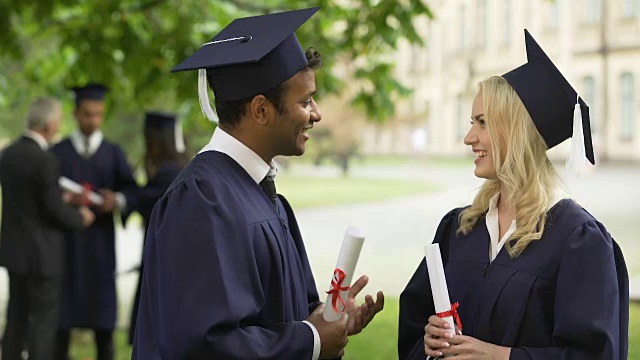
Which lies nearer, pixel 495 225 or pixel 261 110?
pixel 261 110

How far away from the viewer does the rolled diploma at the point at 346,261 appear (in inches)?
101

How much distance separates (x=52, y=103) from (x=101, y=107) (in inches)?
16.1

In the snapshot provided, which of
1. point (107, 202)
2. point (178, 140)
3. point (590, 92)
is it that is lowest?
point (107, 202)

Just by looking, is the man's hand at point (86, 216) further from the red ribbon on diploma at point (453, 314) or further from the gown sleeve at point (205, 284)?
the red ribbon on diploma at point (453, 314)

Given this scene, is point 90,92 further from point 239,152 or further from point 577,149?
point 577,149

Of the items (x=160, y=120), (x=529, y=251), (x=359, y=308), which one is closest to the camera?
(x=529, y=251)

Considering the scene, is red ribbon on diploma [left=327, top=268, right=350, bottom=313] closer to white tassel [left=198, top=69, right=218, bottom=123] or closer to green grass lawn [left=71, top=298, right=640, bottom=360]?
white tassel [left=198, top=69, right=218, bottom=123]

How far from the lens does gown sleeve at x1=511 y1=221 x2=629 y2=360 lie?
252 centimetres

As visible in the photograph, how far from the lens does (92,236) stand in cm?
605

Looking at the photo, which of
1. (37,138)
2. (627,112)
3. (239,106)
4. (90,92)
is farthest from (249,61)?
(627,112)

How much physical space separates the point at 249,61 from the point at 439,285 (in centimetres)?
77

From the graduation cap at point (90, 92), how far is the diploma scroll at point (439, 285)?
385cm

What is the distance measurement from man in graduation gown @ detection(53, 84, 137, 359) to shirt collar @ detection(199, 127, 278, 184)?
345 cm

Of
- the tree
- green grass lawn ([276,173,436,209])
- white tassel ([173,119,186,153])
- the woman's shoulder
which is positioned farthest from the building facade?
the woman's shoulder
